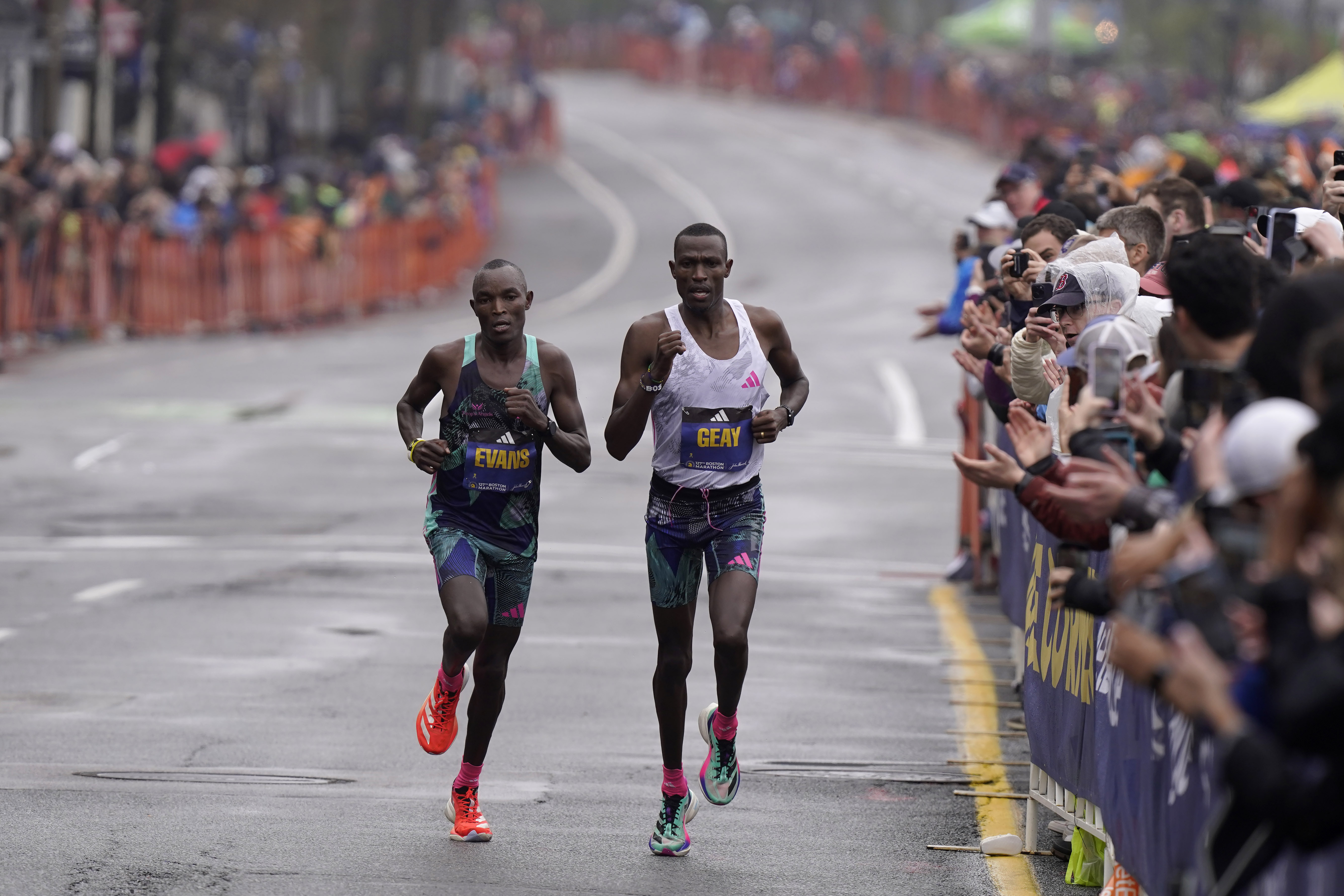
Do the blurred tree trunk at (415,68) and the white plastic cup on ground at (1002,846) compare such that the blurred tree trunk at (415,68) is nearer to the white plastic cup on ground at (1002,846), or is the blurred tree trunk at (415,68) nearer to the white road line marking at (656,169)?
the white road line marking at (656,169)

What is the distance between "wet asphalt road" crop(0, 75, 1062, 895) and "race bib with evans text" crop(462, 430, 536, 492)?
1.23m

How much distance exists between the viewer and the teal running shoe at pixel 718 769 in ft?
27.0

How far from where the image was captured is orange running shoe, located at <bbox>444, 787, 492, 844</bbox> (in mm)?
8055

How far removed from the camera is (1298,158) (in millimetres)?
17047

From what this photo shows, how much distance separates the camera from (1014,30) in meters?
62.0

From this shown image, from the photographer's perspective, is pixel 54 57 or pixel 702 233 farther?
pixel 54 57

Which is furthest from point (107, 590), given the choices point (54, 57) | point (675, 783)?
point (54, 57)

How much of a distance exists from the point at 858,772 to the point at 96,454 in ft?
40.9

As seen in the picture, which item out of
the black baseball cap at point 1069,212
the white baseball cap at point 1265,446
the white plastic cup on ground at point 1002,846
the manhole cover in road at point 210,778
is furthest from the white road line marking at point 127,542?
the white baseball cap at point 1265,446

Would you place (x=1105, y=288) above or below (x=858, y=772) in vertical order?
above

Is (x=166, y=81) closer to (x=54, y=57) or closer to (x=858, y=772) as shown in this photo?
(x=54, y=57)

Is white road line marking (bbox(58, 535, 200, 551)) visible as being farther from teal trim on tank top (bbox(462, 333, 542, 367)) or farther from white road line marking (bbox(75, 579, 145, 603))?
teal trim on tank top (bbox(462, 333, 542, 367))

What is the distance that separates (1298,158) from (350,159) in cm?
2687

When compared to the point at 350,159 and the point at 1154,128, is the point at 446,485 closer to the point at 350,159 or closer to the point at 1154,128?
the point at 350,159
